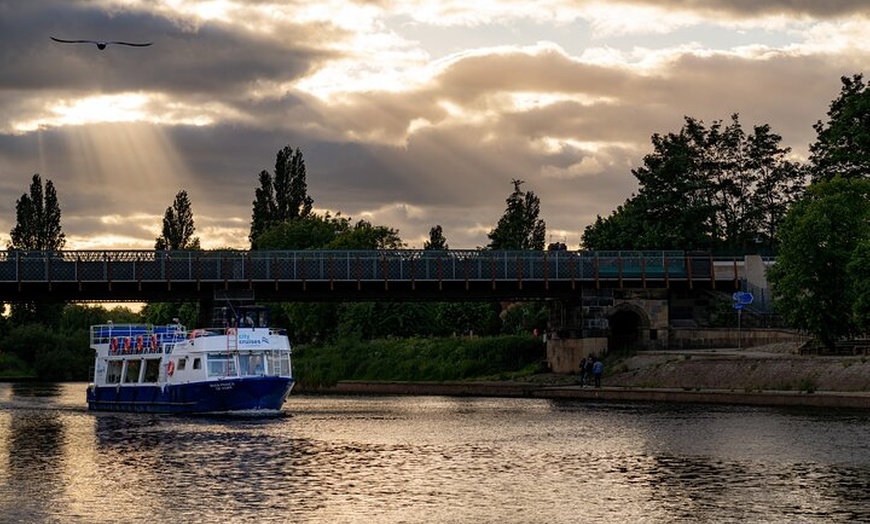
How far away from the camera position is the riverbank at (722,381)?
272ft

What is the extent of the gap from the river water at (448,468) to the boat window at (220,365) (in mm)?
3844

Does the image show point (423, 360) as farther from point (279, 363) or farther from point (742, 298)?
point (279, 363)

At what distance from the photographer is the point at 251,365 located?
86.8 m

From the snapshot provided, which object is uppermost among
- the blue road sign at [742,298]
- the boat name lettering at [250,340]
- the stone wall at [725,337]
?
the blue road sign at [742,298]

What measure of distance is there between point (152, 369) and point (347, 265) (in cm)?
3031

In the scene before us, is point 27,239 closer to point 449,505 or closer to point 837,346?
point 837,346

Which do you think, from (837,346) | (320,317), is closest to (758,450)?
(837,346)

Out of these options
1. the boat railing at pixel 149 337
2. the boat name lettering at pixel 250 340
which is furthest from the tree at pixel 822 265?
the boat railing at pixel 149 337

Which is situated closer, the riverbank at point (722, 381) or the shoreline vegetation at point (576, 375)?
the riverbank at point (722, 381)

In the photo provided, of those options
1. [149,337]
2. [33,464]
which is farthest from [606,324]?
[33,464]

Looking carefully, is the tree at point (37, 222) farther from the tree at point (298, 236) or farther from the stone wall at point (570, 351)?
the stone wall at point (570, 351)

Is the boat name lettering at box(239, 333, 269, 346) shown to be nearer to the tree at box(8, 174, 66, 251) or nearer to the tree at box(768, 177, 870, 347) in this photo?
the tree at box(768, 177, 870, 347)

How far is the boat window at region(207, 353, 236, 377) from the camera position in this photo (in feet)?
284

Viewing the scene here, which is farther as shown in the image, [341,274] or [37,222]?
[37,222]
